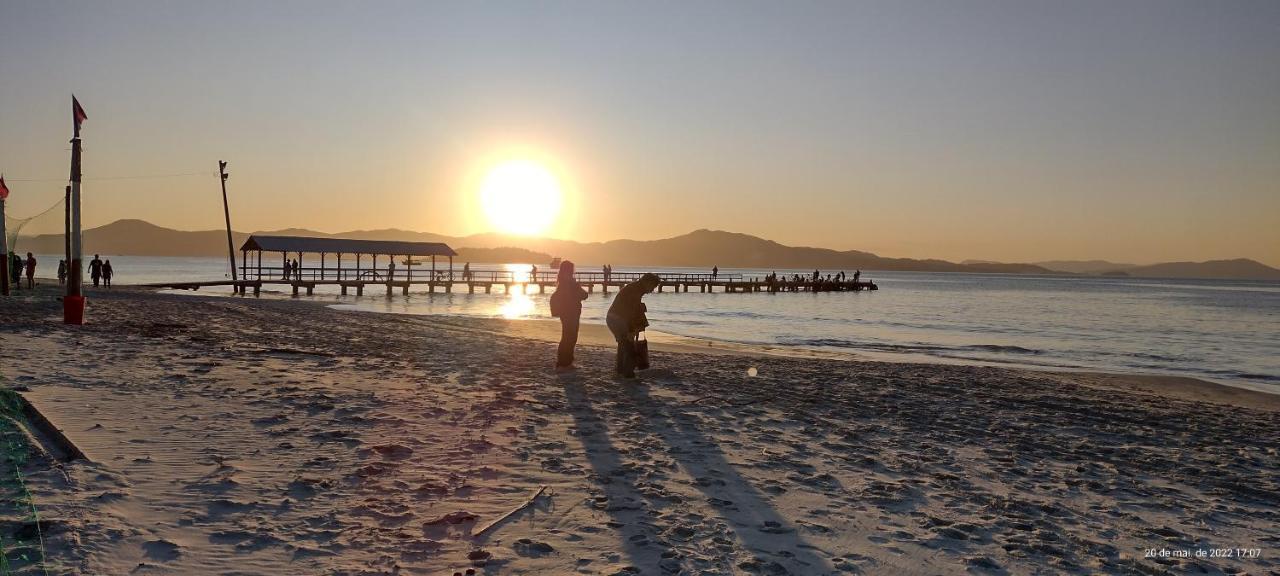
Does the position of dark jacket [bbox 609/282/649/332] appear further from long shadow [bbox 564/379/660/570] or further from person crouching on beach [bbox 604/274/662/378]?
long shadow [bbox 564/379/660/570]

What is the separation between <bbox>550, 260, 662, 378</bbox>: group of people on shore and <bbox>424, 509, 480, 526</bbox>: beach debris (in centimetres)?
592

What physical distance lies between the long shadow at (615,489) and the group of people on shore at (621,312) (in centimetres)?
238

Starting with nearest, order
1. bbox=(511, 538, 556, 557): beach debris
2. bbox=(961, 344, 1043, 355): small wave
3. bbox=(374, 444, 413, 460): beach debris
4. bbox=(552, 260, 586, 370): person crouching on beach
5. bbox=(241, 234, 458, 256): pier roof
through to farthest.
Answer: bbox=(511, 538, 556, 557): beach debris → bbox=(374, 444, 413, 460): beach debris → bbox=(552, 260, 586, 370): person crouching on beach → bbox=(961, 344, 1043, 355): small wave → bbox=(241, 234, 458, 256): pier roof

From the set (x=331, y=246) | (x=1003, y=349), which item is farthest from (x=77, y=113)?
(x=331, y=246)

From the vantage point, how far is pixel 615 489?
225 inches

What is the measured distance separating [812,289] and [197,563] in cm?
8712

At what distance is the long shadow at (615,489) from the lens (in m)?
4.51

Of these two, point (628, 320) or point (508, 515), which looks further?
point (628, 320)

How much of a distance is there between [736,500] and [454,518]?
200 cm

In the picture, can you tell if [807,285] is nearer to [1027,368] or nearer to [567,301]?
[1027,368]

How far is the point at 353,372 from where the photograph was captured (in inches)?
438

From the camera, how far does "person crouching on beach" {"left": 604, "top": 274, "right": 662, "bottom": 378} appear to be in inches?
432

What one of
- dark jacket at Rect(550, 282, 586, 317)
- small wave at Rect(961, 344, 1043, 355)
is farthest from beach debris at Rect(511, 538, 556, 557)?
small wave at Rect(961, 344, 1043, 355)

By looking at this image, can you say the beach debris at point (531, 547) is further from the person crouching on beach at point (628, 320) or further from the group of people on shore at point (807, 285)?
the group of people on shore at point (807, 285)
